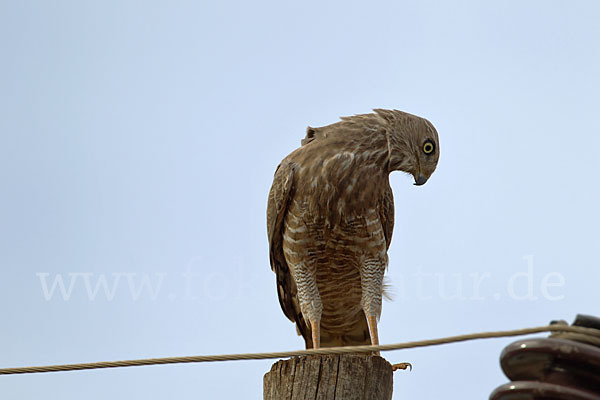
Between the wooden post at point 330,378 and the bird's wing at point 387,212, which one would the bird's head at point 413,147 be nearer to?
the bird's wing at point 387,212

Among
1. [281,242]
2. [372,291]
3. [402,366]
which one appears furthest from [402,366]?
[281,242]

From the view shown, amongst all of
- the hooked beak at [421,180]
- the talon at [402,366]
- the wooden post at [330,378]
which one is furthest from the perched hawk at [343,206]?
the wooden post at [330,378]

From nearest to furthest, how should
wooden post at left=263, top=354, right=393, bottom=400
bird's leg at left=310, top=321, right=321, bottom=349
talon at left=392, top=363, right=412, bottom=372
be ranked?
wooden post at left=263, top=354, right=393, bottom=400
talon at left=392, top=363, right=412, bottom=372
bird's leg at left=310, top=321, right=321, bottom=349

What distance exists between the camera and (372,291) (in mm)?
5980

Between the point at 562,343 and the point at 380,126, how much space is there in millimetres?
4266

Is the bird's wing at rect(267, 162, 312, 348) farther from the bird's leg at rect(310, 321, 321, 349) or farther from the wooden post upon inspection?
the wooden post

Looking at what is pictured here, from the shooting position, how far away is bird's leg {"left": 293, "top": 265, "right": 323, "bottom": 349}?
19.5ft

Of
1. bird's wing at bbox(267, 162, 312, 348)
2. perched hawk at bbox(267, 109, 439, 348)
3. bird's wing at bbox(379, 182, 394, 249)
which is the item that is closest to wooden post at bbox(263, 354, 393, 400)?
perched hawk at bbox(267, 109, 439, 348)

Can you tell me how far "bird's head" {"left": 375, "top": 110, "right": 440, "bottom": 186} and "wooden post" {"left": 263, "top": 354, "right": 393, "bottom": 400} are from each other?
2.81 metres

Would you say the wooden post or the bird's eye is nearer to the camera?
the wooden post

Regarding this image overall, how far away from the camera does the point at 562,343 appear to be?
1.91m

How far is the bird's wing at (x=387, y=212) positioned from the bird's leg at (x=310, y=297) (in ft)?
2.24

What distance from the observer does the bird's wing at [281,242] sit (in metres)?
5.82

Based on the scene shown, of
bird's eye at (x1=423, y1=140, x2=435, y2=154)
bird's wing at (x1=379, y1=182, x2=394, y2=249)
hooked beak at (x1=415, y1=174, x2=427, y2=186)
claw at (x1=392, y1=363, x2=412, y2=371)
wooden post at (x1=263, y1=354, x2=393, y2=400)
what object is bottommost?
claw at (x1=392, y1=363, x2=412, y2=371)
